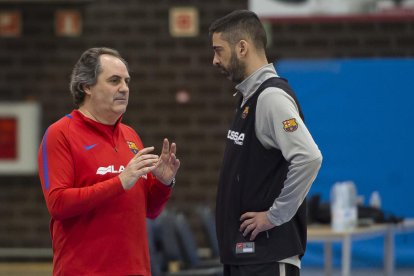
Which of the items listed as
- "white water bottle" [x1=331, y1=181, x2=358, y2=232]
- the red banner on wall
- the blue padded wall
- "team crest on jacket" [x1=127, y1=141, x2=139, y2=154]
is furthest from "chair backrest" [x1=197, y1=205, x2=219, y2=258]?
"team crest on jacket" [x1=127, y1=141, x2=139, y2=154]

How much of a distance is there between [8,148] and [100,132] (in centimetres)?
810

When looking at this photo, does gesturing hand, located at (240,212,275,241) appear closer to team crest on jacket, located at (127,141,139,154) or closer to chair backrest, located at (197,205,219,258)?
team crest on jacket, located at (127,141,139,154)

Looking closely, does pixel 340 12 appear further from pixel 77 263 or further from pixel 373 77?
pixel 77 263

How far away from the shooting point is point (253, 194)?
3.23 m

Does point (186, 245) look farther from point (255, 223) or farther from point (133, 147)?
point (255, 223)

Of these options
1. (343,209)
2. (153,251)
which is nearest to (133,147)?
(153,251)

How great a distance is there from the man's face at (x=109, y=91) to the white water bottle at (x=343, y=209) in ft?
11.9

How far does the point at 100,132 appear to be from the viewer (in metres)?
3.34

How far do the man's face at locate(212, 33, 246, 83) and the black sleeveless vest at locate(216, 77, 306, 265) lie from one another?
0.11m

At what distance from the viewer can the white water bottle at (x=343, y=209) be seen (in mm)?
6691

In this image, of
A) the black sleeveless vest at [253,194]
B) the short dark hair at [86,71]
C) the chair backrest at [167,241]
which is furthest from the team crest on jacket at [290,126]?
the chair backrest at [167,241]

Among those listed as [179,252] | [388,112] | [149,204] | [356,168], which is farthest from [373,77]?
[149,204]

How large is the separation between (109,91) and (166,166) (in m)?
0.37

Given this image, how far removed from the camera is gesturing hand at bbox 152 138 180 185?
11.1 ft
